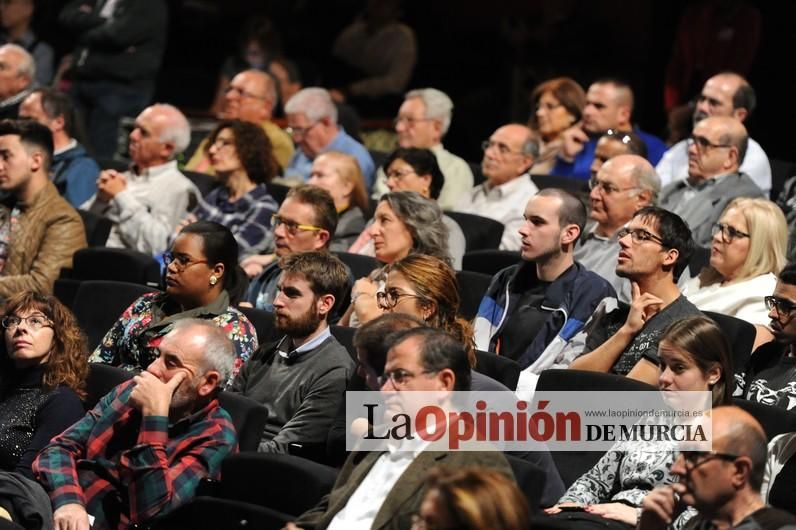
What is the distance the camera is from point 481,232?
6105mm

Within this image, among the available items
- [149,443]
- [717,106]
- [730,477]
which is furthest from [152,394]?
[717,106]

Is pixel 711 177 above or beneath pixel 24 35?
beneath

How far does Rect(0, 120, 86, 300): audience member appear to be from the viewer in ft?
18.9

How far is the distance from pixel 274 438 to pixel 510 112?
4.83 meters

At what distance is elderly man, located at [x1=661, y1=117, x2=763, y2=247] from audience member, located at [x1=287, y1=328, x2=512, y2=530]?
263 cm

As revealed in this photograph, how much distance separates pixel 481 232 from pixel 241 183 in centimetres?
106

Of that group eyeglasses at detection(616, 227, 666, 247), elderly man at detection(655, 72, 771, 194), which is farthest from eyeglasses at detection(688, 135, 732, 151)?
eyeglasses at detection(616, 227, 666, 247)

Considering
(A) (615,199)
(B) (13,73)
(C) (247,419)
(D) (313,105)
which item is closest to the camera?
(C) (247,419)

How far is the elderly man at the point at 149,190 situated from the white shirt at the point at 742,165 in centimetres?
210

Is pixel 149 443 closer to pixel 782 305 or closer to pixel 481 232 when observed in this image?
pixel 782 305

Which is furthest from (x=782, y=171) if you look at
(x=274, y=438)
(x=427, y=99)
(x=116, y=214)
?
(x=274, y=438)

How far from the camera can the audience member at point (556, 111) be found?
718cm

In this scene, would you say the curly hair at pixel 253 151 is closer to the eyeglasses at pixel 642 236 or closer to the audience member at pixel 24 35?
the eyeglasses at pixel 642 236

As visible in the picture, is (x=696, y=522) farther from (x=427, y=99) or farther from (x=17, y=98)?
(x=17, y=98)
